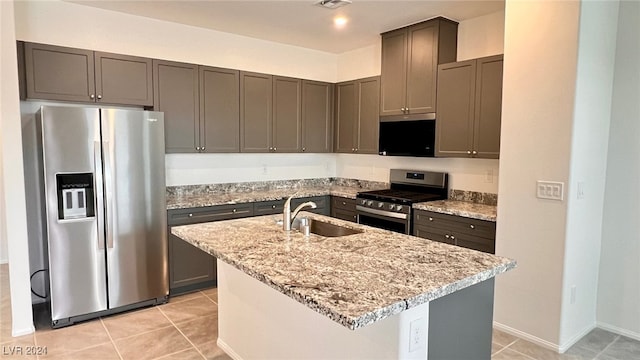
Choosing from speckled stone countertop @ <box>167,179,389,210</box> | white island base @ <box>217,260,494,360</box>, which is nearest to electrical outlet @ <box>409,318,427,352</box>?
white island base @ <box>217,260,494,360</box>

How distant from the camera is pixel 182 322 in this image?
3.24 metres

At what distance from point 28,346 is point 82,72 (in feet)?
7.03

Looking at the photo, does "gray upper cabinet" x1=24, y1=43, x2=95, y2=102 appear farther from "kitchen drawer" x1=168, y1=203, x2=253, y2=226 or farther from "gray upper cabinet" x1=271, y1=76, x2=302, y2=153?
"gray upper cabinet" x1=271, y1=76, x2=302, y2=153

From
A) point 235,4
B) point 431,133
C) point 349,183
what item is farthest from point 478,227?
point 235,4

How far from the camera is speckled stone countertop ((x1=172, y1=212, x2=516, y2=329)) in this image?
136 cm

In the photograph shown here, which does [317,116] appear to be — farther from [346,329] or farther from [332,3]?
[346,329]

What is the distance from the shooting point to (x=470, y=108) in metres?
3.58

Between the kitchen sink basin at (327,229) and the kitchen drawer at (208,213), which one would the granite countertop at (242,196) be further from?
the kitchen sink basin at (327,229)

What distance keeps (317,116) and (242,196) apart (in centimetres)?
142

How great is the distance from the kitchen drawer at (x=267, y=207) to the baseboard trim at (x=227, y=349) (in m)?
1.55

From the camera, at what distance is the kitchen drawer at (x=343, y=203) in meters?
4.45

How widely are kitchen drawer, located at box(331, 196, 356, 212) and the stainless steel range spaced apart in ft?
0.37

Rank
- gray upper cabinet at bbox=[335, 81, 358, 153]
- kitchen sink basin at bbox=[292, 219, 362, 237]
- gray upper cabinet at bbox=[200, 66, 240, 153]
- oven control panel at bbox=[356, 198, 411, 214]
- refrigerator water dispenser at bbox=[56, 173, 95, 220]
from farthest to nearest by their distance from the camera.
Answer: gray upper cabinet at bbox=[335, 81, 358, 153] → gray upper cabinet at bbox=[200, 66, 240, 153] → oven control panel at bbox=[356, 198, 411, 214] → refrigerator water dispenser at bbox=[56, 173, 95, 220] → kitchen sink basin at bbox=[292, 219, 362, 237]

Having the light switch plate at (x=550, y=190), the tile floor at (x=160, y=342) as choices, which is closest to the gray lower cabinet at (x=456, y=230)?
the light switch plate at (x=550, y=190)
